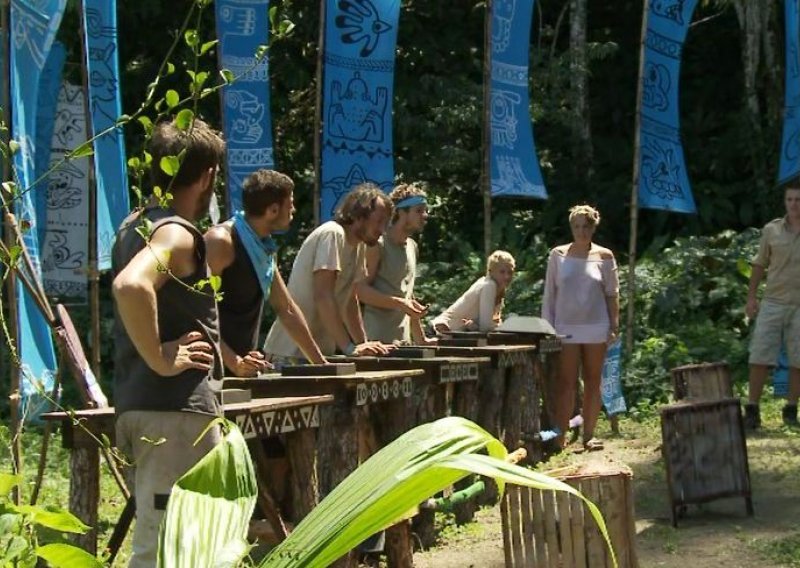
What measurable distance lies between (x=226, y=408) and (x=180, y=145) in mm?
1047

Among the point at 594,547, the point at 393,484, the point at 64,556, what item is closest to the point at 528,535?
the point at 594,547

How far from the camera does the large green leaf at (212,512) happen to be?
1.83m

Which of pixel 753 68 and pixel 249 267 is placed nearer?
pixel 249 267

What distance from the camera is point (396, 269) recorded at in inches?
368

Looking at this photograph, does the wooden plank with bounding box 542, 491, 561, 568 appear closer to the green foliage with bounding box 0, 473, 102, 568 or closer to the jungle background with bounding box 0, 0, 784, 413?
the green foliage with bounding box 0, 473, 102, 568

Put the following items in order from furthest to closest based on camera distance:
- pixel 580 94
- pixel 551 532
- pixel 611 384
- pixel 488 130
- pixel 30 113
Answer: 1. pixel 580 94
2. pixel 488 130
3. pixel 611 384
4. pixel 30 113
5. pixel 551 532

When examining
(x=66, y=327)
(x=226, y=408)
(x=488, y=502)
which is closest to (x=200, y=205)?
(x=226, y=408)

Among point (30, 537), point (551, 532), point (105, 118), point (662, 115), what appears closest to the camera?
point (30, 537)

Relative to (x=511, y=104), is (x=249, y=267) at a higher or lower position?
lower

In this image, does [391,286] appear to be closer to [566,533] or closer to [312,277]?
[312,277]

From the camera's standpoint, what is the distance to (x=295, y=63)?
20719mm

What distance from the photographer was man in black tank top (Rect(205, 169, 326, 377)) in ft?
18.7

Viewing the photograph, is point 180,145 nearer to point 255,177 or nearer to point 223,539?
point 255,177

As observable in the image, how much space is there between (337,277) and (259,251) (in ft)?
7.03
